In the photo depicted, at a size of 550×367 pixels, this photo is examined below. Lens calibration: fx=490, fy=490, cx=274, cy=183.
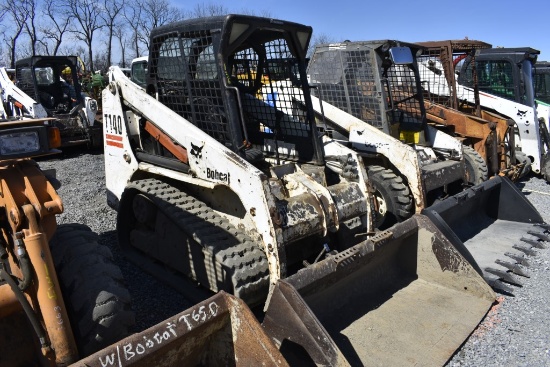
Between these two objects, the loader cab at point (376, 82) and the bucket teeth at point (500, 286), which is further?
the loader cab at point (376, 82)

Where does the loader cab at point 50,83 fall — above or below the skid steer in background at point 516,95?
above

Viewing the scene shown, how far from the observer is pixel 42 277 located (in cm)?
212

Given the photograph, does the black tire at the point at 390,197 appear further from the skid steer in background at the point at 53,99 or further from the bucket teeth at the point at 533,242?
the skid steer in background at the point at 53,99

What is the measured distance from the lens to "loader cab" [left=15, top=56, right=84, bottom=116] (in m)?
11.7

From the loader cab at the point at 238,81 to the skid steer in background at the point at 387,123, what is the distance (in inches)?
11.3

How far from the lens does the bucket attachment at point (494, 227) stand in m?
4.14

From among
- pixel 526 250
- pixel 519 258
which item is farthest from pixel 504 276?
pixel 526 250

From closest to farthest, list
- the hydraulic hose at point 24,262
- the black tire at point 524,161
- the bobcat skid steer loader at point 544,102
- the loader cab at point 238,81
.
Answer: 1. the hydraulic hose at point 24,262
2. the loader cab at point 238,81
3. the black tire at point 524,161
4. the bobcat skid steer loader at point 544,102

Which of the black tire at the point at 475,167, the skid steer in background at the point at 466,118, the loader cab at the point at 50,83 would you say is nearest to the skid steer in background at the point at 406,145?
the black tire at the point at 475,167

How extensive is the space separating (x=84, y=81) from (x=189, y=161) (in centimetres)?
1386

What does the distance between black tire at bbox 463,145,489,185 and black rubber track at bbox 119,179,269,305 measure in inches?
175

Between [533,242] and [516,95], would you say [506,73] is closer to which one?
[516,95]

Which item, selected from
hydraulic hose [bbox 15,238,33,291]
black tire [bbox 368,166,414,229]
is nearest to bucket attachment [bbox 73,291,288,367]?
hydraulic hose [bbox 15,238,33,291]

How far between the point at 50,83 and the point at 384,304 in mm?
11587
